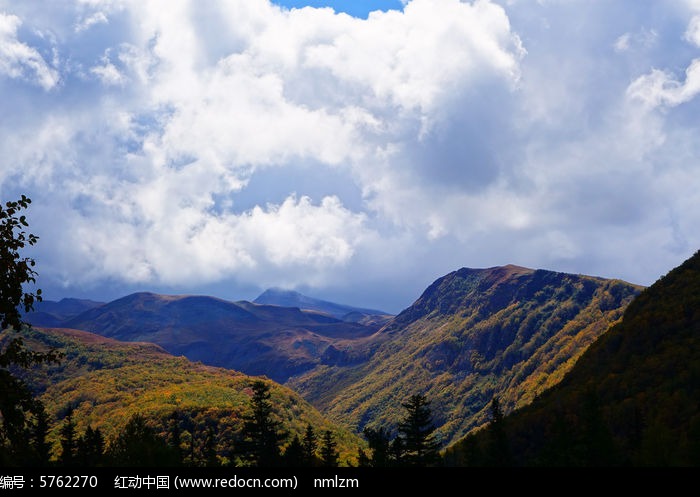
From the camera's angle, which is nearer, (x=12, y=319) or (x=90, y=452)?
(x=12, y=319)

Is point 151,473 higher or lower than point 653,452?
higher

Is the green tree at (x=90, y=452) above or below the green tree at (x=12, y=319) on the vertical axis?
below

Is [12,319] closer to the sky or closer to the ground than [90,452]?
closer to the sky

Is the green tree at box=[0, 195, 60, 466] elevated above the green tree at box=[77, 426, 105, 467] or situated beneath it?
elevated above

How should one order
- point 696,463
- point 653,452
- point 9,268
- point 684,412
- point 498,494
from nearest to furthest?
point 9,268
point 498,494
point 696,463
point 653,452
point 684,412

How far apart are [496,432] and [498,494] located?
38529mm

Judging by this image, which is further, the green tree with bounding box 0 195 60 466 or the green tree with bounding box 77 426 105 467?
the green tree with bounding box 77 426 105 467

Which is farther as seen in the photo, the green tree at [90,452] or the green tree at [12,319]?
the green tree at [90,452]

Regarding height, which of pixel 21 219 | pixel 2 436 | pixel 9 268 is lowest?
pixel 2 436

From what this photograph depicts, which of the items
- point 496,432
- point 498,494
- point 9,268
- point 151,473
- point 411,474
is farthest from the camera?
point 496,432

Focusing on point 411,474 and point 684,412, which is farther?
point 684,412

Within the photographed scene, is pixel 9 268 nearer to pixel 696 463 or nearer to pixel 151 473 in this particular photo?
pixel 151 473

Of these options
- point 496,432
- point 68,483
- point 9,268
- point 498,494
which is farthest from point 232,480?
point 496,432

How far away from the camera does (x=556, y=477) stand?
3234cm
